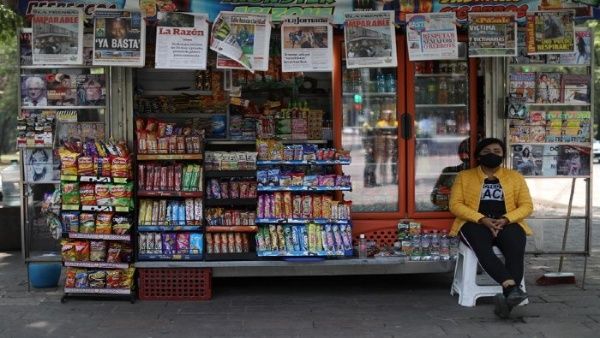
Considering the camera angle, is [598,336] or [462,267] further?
[462,267]

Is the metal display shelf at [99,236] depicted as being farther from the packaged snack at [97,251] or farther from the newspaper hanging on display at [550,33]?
the newspaper hanging on display at [550,33]

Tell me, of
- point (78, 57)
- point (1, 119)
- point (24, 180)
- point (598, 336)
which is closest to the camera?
point (598, 336)

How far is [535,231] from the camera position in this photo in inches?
262

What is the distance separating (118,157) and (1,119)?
45925 millimetres

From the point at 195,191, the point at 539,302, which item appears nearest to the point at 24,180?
the point at 195,191

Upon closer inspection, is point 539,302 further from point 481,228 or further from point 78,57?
point 78,57

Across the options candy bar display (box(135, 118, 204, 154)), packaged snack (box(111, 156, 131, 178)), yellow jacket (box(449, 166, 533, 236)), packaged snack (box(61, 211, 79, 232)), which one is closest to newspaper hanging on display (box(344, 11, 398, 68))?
yellow jacket (box(449, 166, 533, 236))

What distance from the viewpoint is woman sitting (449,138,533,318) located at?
564cm

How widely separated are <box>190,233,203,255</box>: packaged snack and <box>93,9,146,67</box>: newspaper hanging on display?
1594 mm

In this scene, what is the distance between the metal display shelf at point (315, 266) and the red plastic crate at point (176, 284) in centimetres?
9

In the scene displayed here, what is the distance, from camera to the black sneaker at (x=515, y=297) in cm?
528

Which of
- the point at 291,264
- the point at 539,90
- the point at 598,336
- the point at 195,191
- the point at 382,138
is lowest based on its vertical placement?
Answer: the point at 598,336

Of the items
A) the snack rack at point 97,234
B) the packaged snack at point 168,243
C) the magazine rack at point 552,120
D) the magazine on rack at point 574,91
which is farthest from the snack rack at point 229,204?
the magazine on rack at point 574,91

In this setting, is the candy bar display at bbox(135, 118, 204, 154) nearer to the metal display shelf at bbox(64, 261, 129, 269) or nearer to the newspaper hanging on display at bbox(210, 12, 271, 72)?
the newspaper hanging on display at bbox(210, 12, 271, 72)
